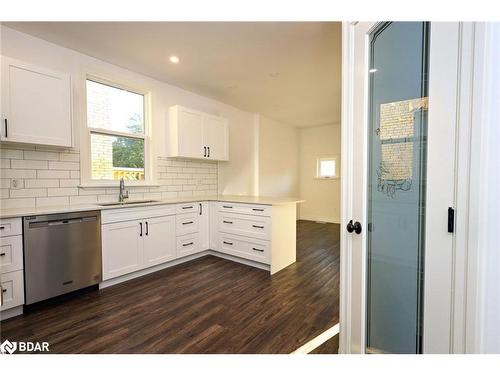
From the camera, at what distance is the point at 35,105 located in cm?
219

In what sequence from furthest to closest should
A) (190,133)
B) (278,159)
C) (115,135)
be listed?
(278,159) < (190,133) < (115,135)

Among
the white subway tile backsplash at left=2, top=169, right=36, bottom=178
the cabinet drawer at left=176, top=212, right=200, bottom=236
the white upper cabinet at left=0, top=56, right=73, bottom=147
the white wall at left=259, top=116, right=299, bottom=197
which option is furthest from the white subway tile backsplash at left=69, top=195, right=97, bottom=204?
the white wall at left=259, top=116, right=299, bottom=197

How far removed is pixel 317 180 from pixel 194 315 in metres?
5.37

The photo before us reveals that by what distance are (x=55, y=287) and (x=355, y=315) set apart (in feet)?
8.40

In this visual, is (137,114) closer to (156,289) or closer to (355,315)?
(156,289)

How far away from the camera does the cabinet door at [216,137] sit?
387cm

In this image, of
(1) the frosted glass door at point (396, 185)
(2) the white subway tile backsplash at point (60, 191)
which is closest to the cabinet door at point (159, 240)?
(2) the white subway tile backsplash at point (60, 191)

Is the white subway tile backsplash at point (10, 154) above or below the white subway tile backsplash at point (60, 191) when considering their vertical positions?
above

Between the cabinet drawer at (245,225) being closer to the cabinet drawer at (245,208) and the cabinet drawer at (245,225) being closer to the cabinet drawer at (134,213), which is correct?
the cabinet drawer at (245,208)

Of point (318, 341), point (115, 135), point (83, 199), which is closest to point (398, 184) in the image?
point (318, 341)

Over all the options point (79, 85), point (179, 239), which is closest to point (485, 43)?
point (179, 239)

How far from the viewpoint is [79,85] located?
2719 mm

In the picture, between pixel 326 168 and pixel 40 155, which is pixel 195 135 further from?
pixel 326 168

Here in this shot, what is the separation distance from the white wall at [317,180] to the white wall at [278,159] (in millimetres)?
234
